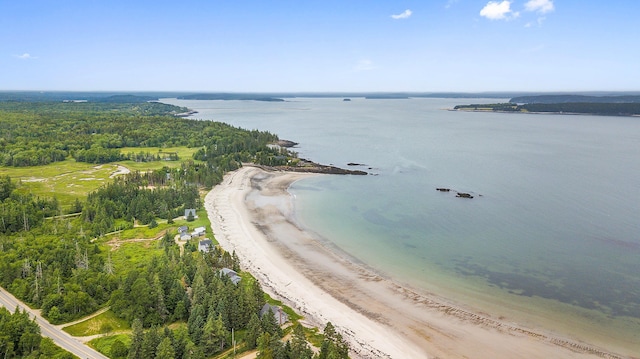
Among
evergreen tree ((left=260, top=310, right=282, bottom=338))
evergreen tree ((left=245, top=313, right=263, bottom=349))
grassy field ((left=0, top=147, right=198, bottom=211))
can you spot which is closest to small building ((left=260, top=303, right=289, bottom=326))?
evergreen tree ((left=260, top=310, right=282, bottom=338))

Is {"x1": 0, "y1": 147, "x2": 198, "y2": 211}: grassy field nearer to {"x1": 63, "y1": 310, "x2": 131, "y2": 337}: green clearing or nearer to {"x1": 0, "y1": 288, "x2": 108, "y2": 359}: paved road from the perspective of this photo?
{"x1": 0, "y1": 288, "x2": 108, "y2": 359}: paved road

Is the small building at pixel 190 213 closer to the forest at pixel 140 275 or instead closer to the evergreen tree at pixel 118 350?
the forest at pixel 140 275

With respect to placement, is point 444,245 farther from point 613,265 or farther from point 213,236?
point 213,236

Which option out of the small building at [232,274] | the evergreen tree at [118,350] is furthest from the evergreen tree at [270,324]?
the evergreen tree at [118,350]

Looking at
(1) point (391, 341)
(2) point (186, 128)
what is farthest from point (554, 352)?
(2) point (186, 128)

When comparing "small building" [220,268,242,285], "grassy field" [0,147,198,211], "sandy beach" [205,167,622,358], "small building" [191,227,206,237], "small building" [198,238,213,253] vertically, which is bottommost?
"sandy beach" [205,167,622,358]

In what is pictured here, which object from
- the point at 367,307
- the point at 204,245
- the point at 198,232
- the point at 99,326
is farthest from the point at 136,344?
the point at 198,232
